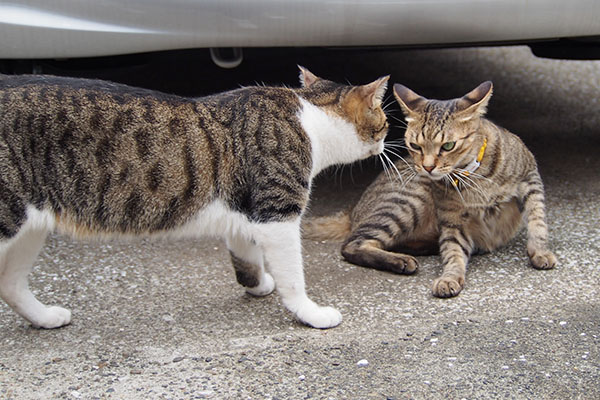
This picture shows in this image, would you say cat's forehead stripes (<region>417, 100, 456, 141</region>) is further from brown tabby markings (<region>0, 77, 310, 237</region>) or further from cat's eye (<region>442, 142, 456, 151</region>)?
brown tabby markings (<region>0, 77, 310, 237</region>)

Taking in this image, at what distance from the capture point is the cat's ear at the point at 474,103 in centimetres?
378

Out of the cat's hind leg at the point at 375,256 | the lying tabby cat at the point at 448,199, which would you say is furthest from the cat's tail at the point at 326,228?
the cat's hind leg at the point at 375,256

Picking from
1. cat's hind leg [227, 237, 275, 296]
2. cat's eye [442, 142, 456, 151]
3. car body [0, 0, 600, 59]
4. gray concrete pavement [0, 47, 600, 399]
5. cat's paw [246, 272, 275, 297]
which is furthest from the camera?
cat's eye [442, 142, 456, 151]

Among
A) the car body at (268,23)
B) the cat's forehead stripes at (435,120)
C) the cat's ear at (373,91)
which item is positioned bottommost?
the cat's forehead stripes at (435,120)

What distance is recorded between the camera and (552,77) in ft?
23.0

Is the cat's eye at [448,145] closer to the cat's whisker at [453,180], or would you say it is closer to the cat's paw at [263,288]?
the cat's whisker at [453,180]

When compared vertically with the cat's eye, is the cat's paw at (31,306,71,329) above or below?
below

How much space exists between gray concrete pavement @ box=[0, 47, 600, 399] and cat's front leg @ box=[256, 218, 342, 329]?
0.20 feet

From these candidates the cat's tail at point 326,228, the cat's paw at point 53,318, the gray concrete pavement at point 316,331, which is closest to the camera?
the gray concrete pavement at point 316,331

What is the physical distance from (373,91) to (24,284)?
5.70 ft

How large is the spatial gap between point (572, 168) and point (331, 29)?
2.13 meters

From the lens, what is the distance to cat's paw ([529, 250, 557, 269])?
12.2 feet

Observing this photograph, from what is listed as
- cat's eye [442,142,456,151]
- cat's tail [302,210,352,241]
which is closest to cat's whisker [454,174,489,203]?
cat's eye [442,142,456,151]

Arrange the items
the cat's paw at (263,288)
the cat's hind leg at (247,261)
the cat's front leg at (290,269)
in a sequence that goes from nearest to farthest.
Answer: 1. the cat's front leg at (290,269)
2. the cat's hind leg at (247,261)
3. the cat's paw at (263,288)
